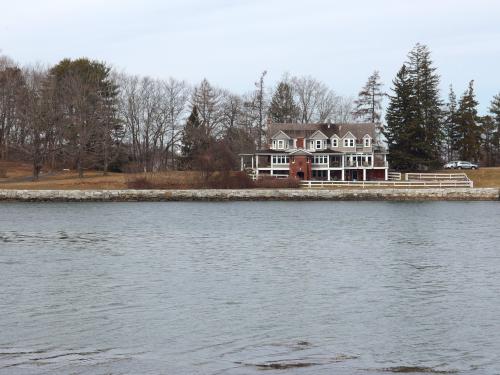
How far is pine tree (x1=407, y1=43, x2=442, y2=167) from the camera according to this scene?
100500 millimetres

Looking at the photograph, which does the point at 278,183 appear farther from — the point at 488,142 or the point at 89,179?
the point at 488,142

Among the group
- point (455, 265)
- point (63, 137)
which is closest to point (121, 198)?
point (63, 137)

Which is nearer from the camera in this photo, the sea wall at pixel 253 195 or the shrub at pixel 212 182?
the sea wall at pixel 253 195

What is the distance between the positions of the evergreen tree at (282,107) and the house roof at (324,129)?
55.6 ft

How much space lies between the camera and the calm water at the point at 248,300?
1608 centimetres

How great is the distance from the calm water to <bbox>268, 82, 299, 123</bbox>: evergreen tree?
72.0m

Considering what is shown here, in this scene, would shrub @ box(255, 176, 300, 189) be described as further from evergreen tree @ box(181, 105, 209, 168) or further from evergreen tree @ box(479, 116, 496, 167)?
evergreen tree @ box(479, 116, 496, 167)

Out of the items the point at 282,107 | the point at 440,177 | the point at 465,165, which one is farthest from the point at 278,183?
the point at 282,107

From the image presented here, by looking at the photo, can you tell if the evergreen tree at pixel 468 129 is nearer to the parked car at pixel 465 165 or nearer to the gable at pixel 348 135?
the parked car at pixel 465 165

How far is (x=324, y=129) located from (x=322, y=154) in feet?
22.8

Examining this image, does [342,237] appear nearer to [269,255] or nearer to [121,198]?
[269,255]

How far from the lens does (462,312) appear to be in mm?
21000

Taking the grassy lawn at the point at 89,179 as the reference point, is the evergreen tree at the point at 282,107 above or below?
above

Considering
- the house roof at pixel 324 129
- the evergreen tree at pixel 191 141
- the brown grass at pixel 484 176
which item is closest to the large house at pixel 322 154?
the house roof at pixel 324 129
